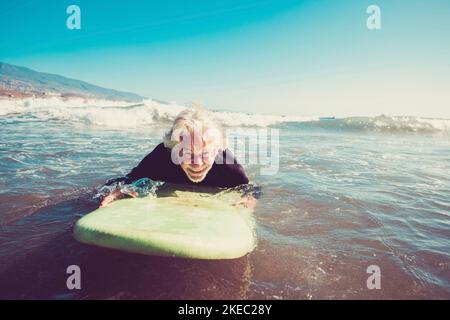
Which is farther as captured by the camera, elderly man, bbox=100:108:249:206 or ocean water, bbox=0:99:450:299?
elderly man, bbox=100:108:249:206

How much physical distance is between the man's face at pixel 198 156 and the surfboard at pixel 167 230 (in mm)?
579

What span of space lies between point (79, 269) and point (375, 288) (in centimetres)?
213

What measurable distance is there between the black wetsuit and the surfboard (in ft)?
2.60

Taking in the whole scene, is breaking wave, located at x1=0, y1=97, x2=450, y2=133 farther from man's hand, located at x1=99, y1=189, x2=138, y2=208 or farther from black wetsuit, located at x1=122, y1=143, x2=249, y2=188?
man's hand, located at x1=99, y1=189, x2=138, y2=208

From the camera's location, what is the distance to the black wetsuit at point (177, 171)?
3.63 m

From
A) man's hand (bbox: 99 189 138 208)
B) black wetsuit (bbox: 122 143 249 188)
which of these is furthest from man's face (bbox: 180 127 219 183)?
man's hand (bbox: 99 189 138 208)

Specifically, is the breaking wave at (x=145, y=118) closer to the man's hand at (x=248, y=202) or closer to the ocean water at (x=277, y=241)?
the ocean water at (x=277, y=241)

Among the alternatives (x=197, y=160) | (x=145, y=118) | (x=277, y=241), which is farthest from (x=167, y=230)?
(x=145, y=118)

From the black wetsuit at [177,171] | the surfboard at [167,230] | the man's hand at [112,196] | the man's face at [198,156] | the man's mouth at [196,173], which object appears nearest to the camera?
the surfboard at [167,230]

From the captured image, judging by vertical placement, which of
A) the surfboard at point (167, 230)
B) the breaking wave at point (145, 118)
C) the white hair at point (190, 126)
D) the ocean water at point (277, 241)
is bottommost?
the ocean water at point (277, 241)

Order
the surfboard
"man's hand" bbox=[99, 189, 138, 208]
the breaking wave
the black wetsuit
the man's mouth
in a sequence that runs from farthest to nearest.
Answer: the breaking wave < the black wetsuit < the man's mouth < "man's hand" bbox=[99, 189, 138, 208] < the surfboard

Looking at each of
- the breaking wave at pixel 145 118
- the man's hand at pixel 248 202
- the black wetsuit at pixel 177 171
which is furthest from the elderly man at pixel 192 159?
the breaking wave at pixel 145 118

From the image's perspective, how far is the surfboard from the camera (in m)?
2.03

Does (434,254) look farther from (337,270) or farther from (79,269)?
(79,269)
